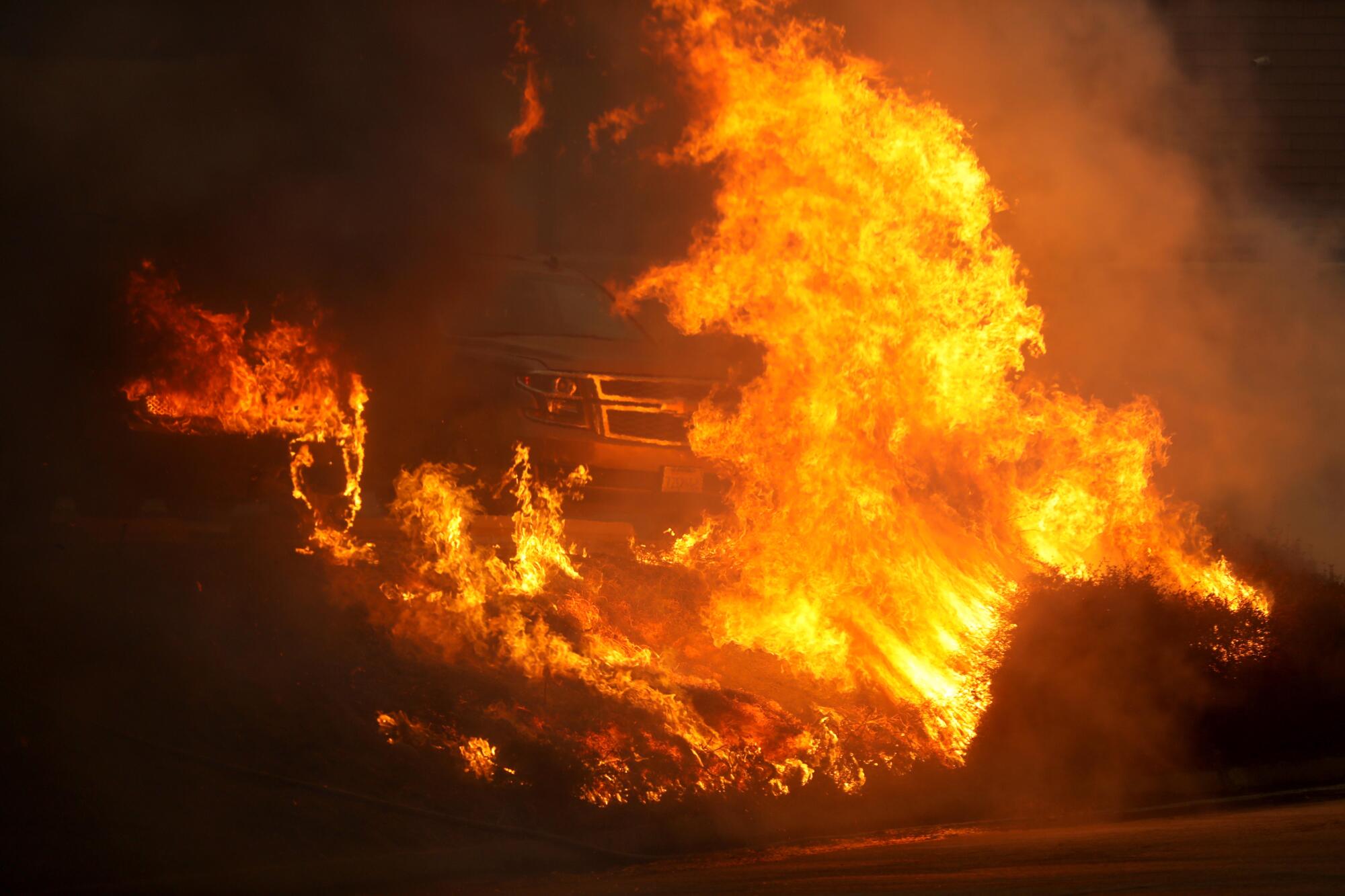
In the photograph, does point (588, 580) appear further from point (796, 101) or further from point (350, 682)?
point (796, 101)

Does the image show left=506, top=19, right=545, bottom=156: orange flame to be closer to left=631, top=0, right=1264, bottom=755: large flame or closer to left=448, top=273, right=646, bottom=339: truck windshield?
left=448, top=273, right=646, bottom=339: truck windshield

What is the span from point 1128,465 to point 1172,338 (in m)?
5.19

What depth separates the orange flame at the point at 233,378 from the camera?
24.3 ft

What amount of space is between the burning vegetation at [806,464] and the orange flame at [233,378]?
0.05ft

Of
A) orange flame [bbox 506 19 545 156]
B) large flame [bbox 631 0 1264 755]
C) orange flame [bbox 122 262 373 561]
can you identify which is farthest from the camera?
orange flame [bbox 506 19 545 156]

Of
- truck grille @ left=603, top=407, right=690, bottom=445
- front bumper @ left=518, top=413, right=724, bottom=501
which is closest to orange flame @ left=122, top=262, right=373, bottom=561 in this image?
front bumper @ left=518, top=413, right=724, bottom=501

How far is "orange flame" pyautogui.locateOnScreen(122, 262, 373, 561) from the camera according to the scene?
24.3 feet

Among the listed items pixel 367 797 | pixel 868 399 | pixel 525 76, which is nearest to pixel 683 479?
pixel 868 399

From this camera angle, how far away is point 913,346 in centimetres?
749

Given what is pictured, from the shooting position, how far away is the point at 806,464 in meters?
7.04

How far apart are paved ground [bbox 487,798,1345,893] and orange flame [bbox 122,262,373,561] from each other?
345 cm

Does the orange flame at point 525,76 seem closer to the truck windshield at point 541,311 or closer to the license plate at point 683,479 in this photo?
the truck windshield at point 541,311

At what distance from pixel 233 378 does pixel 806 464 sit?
3205 mm

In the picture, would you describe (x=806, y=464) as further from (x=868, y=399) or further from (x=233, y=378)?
(x=233, y=378)
